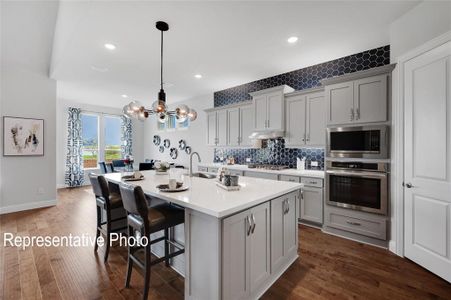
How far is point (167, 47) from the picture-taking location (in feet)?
10.8

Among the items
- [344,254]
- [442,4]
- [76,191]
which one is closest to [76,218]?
[76,191]

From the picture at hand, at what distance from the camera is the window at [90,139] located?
7.29 metres

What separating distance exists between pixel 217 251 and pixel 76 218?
12.2ft

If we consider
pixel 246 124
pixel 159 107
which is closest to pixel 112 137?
pixel 246 124

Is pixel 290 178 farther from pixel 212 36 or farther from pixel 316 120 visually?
pixel 212 36

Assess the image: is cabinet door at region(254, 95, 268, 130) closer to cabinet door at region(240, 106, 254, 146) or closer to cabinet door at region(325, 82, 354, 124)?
cabinet door at region(240, 106, 254, 146)

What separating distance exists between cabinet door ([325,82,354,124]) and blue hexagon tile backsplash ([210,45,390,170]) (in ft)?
2.39

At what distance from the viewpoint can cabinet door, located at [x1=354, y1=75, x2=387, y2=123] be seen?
275 cm

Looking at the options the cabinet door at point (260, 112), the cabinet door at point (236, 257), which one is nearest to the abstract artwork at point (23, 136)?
the cabinet door at point (260, 112)

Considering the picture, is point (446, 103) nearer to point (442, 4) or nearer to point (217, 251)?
point (442, 4)

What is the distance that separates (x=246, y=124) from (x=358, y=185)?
8.23 ft

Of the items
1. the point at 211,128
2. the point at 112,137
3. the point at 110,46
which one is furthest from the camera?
the point at 112,137

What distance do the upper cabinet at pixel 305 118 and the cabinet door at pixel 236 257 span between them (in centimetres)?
248

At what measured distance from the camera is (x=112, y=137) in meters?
7.94
